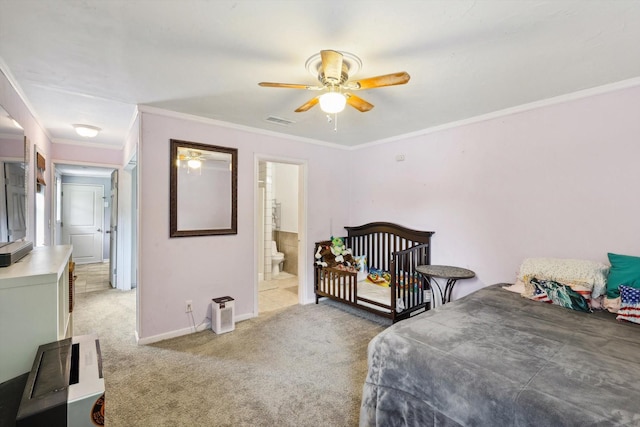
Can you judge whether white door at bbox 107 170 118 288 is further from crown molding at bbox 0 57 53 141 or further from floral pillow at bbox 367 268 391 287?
floral pillow at bbox 367 268 391 287

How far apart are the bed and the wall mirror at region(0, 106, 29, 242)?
3.01 metres

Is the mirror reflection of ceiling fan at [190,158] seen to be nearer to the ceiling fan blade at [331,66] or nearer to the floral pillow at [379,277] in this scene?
the ceiling fan blade at [331,66]

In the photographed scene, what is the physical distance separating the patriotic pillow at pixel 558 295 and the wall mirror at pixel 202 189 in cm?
302

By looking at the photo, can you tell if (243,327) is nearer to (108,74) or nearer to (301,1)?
(108,74)

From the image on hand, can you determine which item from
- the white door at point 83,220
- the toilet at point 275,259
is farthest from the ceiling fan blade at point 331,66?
the white door at point 83,220

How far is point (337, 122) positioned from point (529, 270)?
242cm

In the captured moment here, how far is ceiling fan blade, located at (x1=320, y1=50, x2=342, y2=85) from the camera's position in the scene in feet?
5.49

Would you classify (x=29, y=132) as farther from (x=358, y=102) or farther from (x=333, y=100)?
(x=358, y=102)

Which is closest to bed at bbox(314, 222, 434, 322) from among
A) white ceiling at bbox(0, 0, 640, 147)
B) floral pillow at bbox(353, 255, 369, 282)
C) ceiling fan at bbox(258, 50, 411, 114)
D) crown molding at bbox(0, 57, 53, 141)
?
floral pillow at bbox(353, 255, 369, 282)

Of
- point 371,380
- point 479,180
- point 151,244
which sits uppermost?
point 479,180

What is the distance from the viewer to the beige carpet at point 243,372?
1.93m

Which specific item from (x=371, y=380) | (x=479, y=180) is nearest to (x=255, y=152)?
(x=479, y=180)

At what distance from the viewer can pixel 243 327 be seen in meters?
3.33

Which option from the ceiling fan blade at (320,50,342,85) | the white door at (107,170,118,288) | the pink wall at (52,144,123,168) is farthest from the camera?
the white door at (107,170,118,288)
